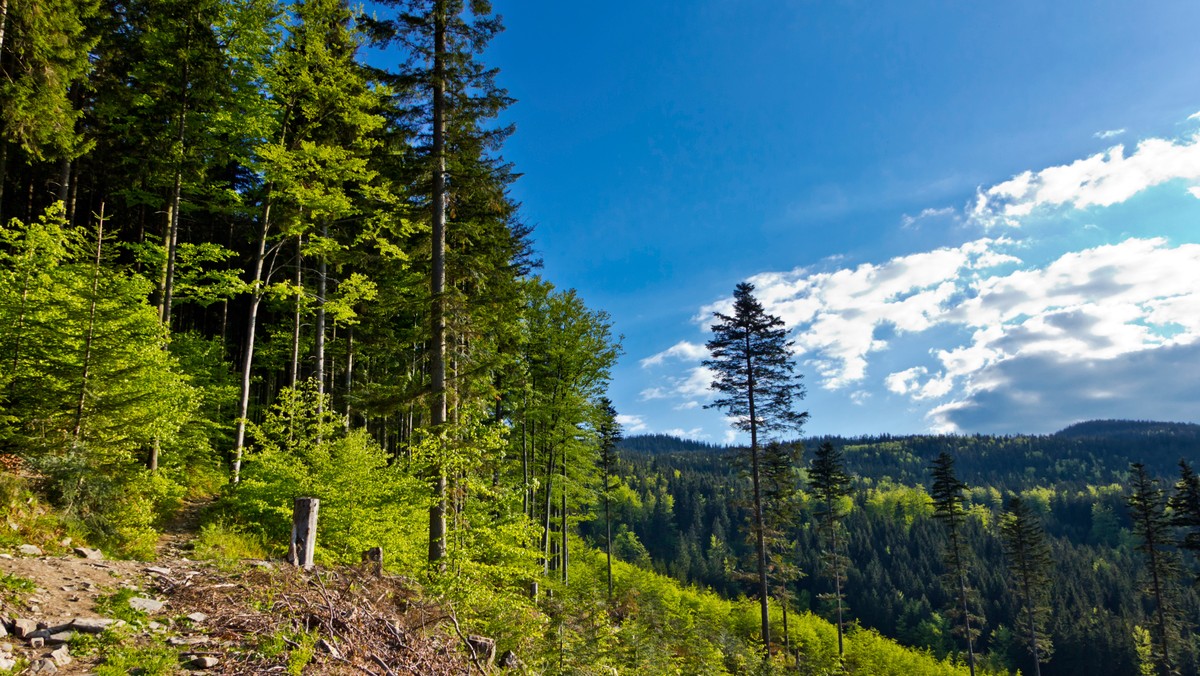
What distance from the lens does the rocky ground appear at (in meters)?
4.98

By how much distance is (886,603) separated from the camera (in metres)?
97.8

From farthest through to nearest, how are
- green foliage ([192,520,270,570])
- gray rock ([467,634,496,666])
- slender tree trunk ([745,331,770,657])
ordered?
slender tree trunk ([745,331,770,657]) → green foliage ([192,520,270,570]) → gray rock ([467,634,496,666])

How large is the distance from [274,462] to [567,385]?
1334cm

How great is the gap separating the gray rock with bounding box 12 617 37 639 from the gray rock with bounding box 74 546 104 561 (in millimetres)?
2679

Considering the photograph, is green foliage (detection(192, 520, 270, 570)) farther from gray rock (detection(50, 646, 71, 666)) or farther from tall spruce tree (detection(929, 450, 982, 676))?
tall spruce tree (detection(929, 450, 982, 676))

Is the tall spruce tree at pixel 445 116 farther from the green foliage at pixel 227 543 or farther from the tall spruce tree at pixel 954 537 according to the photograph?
the tall spruce tree at pixel 954 537

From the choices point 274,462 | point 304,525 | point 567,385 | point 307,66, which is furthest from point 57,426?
point 567,385

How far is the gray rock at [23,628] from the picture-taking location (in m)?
5.00

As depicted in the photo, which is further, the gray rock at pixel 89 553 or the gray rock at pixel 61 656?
the gray rock at pixel 89 553

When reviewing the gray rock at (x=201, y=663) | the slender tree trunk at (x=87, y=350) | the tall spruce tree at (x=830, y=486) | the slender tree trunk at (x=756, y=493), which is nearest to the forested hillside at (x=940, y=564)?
the tall spruce tree at (x=830, y=486)

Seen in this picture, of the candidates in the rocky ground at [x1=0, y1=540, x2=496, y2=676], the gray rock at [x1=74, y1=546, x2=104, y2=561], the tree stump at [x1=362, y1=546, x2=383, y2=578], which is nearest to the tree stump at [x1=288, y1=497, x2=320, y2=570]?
the rocky ground at [x1=0, y1=540, x2=496, y2=676]

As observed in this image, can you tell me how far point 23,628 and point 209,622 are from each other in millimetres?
1404

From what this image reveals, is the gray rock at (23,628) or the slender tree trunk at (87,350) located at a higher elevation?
the slender tree trunk at (87,350)

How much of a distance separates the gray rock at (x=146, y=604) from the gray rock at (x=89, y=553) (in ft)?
6.69
